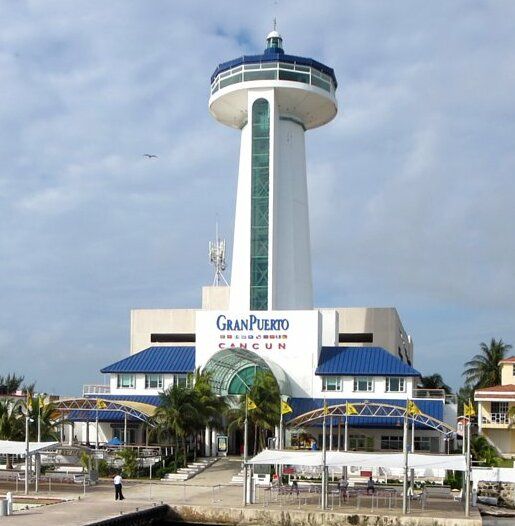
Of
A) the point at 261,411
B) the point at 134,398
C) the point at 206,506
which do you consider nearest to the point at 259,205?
the point at 134,398

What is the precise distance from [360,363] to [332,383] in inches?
98.9

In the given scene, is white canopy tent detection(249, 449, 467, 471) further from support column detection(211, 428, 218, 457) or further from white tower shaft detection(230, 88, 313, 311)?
white tower shaft detection(230, 88, 313, 311)

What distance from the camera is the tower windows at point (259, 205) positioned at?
67625 mm

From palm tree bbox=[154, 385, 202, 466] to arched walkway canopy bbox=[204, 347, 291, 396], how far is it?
22.2 ft

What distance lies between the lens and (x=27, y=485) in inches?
1810

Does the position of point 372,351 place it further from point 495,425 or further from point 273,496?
point 273,496

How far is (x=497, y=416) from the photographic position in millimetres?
65438

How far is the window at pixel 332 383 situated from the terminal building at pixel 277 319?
69mm

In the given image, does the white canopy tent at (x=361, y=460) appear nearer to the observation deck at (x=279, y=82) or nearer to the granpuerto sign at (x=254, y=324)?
the granpuerto sign at (x=254, y=324)

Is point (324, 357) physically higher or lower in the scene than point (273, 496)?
higher

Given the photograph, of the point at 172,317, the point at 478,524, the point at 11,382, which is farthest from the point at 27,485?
the point at 11,382

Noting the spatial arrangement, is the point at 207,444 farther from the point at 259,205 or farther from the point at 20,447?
the point at 259,205

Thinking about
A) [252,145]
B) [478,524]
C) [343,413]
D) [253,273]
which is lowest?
[478,524]

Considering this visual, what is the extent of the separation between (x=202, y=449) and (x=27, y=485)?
17.8 metres
